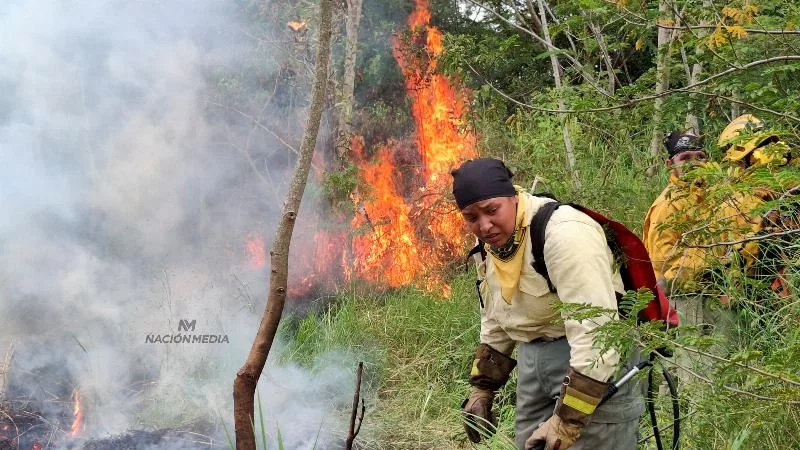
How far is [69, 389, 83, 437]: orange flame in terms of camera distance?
6.08m

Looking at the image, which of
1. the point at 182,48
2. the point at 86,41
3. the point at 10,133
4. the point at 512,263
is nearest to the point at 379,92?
the point at 182,48

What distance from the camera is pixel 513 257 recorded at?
3016 mm

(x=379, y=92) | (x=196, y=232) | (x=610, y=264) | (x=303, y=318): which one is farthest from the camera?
(x=379, y=92)

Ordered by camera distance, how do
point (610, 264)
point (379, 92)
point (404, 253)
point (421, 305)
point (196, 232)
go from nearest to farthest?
point (610, 264)
point (421, 305)
point (404, 253)
point (196, 232)
point (379, 92)

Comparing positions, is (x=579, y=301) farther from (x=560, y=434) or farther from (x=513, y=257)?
(x=560, y=434)

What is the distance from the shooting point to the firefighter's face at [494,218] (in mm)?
2957

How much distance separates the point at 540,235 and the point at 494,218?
20 centimetres

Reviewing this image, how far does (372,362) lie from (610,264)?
4584 mm

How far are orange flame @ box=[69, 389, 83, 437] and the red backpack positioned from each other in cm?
481

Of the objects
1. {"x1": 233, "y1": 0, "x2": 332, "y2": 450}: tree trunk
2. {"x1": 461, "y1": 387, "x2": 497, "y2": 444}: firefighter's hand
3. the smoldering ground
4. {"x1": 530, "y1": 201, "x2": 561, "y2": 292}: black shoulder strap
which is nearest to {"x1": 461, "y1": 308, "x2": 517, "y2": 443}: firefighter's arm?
{"x1": 461, "y1": 387, "x2": 497, "y2": 444}: firefighter's hand

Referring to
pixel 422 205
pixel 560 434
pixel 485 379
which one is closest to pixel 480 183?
pixel 560 434

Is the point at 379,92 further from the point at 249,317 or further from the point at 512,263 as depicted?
the point at 512,263

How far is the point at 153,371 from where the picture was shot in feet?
24.2

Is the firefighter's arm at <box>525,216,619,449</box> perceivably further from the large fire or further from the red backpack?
the large fire
